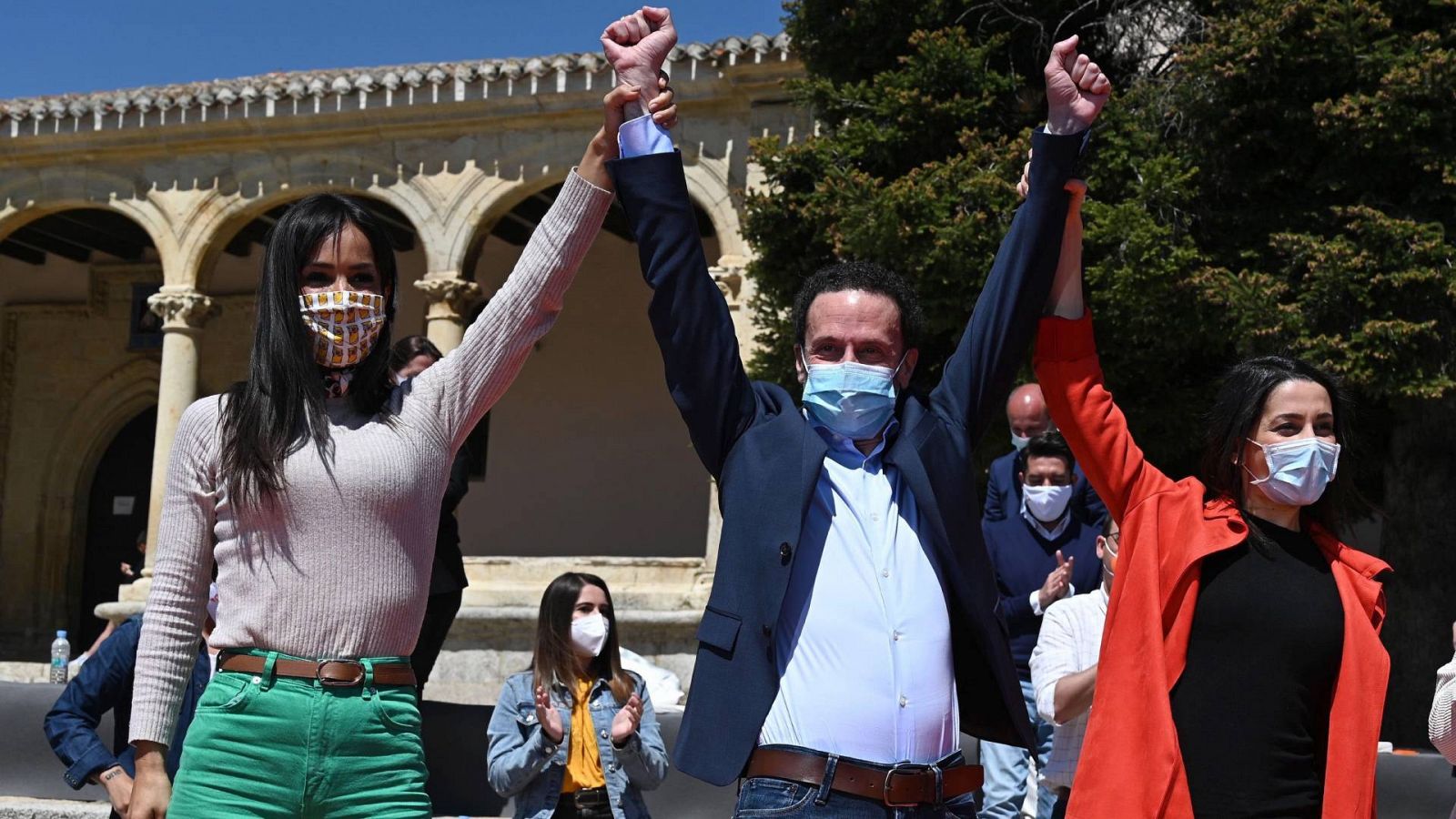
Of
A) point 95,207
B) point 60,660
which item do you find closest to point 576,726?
point 60,660

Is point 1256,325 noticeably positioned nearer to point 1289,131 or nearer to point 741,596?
point 1289,131

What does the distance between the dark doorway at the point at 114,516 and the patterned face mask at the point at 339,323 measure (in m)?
19.4

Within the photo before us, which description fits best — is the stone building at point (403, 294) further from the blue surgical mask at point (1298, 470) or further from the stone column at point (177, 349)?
the blue surgical mask at point (1298, 470)

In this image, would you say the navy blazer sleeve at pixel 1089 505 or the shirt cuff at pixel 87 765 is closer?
the shirt cuff at pixel 87 765

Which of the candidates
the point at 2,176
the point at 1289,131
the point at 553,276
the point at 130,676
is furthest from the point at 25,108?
the point at 553,276

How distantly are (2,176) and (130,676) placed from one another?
15.3 meters

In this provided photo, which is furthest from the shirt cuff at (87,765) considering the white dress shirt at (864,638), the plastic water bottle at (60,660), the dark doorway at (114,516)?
the dark doorway at (114,516)

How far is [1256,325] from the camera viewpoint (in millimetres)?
9945

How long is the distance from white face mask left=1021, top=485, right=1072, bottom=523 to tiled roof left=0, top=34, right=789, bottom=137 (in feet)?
31.4

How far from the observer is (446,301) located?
1614 cm

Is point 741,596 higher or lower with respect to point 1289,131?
lower

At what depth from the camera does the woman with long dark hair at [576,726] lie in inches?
211

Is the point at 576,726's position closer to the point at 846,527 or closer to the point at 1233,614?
the point at 1233,614

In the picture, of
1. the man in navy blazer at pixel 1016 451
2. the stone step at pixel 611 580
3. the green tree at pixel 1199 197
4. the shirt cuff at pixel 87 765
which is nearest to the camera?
the shirt cuff at pixel 87 765
